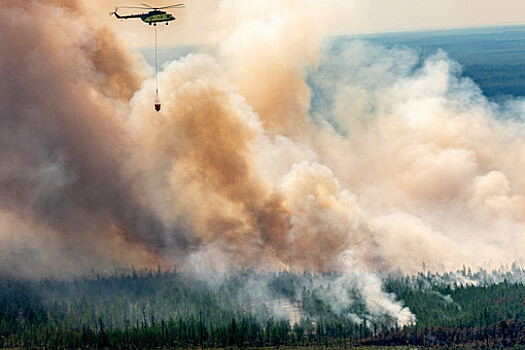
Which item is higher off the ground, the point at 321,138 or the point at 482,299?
the point at 321,138

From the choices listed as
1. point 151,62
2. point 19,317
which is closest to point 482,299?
point 19,317

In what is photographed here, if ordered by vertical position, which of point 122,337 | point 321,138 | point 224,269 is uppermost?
point 321,138

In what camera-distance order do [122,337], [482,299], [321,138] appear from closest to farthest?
1. [122,337]
2. [482,299]
3. [321,138]

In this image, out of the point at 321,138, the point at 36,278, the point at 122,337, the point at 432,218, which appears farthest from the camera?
the point at 321,138

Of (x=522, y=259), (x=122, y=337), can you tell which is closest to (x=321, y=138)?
(x=522, y=259)

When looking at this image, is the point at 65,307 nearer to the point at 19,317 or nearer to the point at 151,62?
the point at 19,317

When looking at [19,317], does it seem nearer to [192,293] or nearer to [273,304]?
[192,293]

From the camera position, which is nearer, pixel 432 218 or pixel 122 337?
pixel 122 337
